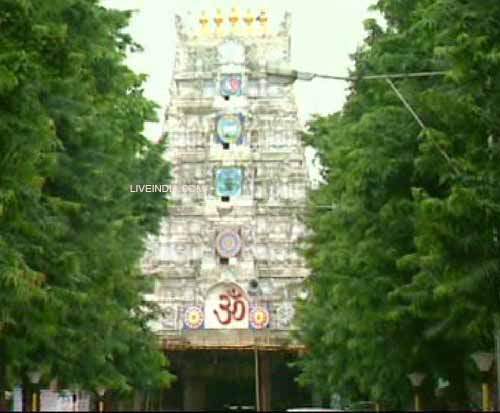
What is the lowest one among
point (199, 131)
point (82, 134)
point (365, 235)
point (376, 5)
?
point (365, 235)

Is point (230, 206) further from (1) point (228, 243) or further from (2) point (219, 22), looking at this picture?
(2) point (219, 22)

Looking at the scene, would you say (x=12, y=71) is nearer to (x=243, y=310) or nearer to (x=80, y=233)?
(x=80, y=233)

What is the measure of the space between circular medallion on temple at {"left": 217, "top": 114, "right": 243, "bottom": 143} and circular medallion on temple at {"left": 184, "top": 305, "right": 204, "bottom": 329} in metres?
12.0

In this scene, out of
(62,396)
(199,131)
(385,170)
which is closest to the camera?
Result: (385,170)

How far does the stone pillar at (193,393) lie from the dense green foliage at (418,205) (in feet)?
133

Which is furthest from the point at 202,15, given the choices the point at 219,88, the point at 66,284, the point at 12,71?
the point at 12,71

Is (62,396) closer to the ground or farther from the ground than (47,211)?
closer to the ground

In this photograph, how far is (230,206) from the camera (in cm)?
7888

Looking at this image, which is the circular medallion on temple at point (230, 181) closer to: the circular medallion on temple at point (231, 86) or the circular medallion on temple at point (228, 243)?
the circular medallion on temple at point (228, 243)

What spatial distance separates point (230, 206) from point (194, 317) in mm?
8224

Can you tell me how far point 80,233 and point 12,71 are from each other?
10.2 m

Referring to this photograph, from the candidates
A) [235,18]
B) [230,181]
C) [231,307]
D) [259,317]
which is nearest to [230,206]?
[230,181]

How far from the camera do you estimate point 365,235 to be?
90.9 feet

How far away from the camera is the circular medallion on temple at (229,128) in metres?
79.9
